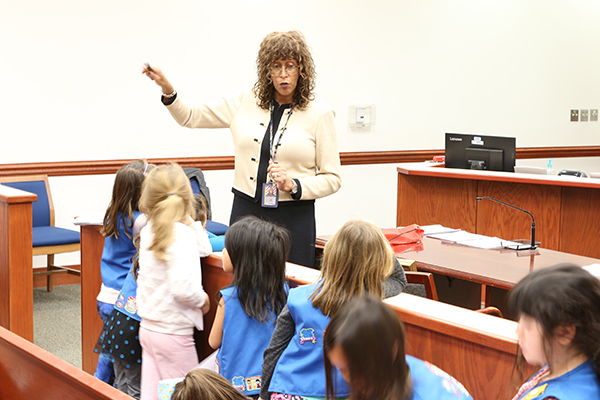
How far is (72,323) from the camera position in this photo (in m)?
4.43

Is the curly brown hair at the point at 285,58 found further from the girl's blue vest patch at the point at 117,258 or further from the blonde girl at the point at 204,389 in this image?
the blonde girl at the point at 204,389

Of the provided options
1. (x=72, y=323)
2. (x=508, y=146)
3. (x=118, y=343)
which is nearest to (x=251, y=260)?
(x=118, y=343)

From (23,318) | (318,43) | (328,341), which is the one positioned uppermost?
(318,43)

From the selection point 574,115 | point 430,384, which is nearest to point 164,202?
point 430,384

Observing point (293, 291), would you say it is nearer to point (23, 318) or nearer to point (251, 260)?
point (251, 260)

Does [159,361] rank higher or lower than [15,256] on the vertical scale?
lower

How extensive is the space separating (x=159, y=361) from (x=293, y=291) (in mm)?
878

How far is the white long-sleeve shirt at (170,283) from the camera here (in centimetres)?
241

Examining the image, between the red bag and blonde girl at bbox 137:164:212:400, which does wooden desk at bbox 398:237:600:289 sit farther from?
blonde girl at bbox 137:164:212:400

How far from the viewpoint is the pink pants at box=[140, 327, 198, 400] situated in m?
2.46

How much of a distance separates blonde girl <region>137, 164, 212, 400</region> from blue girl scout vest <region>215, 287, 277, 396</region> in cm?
30

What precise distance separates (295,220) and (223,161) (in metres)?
3.18

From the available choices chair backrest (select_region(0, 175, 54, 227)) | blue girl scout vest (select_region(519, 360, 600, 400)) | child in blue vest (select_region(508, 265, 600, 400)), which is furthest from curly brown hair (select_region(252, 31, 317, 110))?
chair backrest (select_region(0, 175, 54, 227))

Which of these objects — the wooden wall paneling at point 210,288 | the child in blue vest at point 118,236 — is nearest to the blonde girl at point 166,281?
the wooden wall paneling at point 210,288
